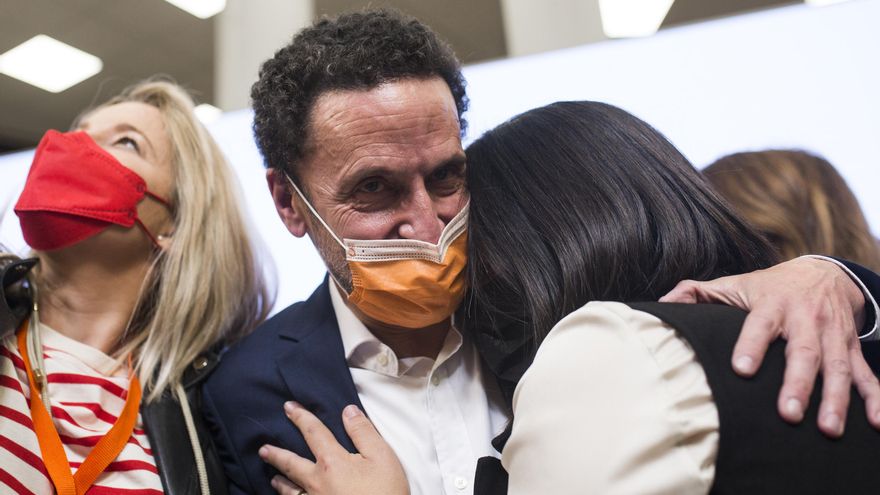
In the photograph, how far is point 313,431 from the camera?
48.6 inches

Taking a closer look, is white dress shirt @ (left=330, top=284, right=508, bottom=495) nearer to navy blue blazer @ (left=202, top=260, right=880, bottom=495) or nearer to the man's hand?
navy blue blazer @ (left=202, top=260, right=880, bottom=495)

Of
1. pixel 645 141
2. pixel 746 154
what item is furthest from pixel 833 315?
pixel 746 154

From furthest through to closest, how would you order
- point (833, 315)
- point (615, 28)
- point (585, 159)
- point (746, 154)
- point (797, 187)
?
point (615, 28) < point (746, 154) < point (797, 187) < point (585, 159) < point (833, 315)

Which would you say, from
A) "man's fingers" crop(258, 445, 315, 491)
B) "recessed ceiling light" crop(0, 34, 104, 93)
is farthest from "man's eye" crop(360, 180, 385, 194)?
"recessed ceiling light" crop(0, 34, 104, 93)

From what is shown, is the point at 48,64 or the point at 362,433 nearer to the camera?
the point at 362,433

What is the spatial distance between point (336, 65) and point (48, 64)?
10.2 feet

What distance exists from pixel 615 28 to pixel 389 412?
242cm

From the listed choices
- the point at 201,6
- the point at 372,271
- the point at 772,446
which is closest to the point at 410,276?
the point at 372,271

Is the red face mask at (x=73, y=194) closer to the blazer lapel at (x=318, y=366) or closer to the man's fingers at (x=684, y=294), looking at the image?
the blazer lapel at (x=318, y=366)

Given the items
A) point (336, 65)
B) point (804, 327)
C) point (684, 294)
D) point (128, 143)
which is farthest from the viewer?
point (128, 143)

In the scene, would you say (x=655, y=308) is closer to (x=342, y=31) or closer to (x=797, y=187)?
(x=342, y=31)

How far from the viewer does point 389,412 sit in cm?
134

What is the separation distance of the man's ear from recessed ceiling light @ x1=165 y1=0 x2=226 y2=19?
240cm

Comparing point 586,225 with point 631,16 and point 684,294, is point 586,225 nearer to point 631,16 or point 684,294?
point 684,294
